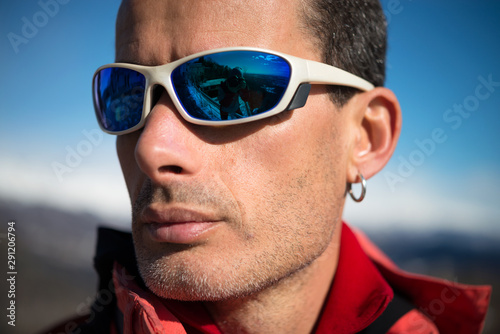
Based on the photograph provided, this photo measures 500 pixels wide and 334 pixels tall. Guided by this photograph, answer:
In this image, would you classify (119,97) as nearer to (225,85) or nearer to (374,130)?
(225,85)

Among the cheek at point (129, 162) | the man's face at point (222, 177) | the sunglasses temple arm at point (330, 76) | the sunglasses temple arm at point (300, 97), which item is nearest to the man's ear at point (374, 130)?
the sunglasses temple arm at point (330, 76)

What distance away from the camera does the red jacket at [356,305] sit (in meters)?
1.55

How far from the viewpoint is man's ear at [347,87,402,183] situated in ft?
6.68

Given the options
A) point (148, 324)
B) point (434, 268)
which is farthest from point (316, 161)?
point (434, 268)

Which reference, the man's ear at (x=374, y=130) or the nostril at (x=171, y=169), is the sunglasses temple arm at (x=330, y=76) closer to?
the man's ear at (x=374, y=130)

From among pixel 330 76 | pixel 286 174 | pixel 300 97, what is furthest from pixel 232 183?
pixel 330 76

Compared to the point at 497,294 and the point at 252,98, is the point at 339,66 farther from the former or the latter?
the point at 497,294

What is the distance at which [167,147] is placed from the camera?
1448 millimetres

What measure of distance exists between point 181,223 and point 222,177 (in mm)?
253

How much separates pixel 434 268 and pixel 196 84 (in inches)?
293

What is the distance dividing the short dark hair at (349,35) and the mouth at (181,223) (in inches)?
35.5

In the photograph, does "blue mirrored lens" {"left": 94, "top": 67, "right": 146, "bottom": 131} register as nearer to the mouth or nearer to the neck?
the mouth

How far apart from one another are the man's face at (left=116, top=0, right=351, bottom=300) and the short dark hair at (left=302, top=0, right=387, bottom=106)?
0.11 meters

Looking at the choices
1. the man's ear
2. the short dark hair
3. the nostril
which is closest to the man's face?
the nostril
